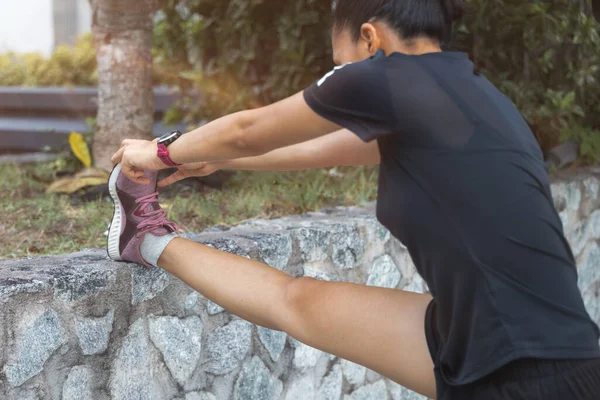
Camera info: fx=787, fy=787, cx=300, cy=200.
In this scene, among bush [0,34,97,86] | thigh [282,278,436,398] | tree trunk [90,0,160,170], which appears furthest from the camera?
bush [0,34,97,86]

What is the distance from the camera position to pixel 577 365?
1812mm

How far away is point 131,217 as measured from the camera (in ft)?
8.44

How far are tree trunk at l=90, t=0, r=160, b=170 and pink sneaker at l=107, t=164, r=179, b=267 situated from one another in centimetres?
195

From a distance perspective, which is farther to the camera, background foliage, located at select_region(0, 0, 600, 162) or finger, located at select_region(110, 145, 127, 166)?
background foliage, located at select_region(0, 0, 600, 162)

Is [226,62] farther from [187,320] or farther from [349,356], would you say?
[349,356]

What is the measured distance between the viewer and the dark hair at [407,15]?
1961 millimetres

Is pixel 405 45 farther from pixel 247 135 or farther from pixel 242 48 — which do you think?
pixel 242 48

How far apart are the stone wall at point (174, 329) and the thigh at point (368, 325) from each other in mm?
584

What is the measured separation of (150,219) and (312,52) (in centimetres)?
300

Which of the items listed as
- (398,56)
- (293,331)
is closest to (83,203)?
(293,331)

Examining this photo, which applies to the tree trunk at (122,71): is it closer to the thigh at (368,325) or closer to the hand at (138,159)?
the hand at (138,159)

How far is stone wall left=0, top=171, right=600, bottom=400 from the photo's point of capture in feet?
7.59

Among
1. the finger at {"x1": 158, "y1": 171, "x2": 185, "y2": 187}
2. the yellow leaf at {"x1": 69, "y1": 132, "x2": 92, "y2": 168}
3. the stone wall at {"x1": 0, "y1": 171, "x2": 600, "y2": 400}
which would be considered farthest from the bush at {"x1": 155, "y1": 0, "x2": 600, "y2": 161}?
the finger at {"x1": 158, "y1": 171, "x2": 185, "y2": 187}

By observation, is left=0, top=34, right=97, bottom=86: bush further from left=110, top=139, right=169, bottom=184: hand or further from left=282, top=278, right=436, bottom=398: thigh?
left=282, top=278, right=436, bottom=398: thigh
